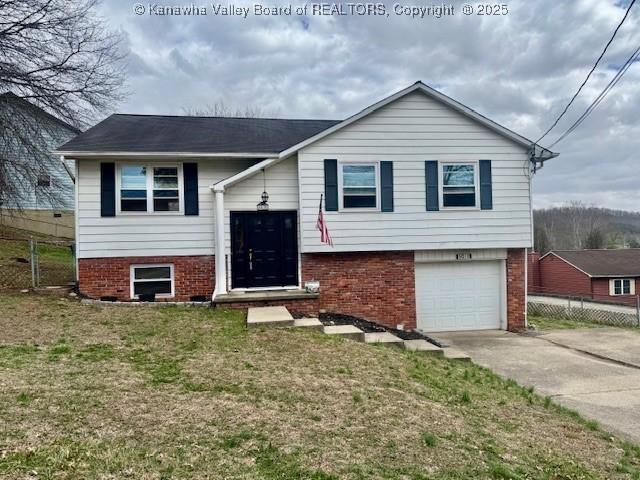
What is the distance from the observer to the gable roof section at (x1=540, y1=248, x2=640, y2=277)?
32.7 meters

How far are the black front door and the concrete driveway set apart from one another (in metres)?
4.34

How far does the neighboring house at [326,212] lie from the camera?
1072 centimetres

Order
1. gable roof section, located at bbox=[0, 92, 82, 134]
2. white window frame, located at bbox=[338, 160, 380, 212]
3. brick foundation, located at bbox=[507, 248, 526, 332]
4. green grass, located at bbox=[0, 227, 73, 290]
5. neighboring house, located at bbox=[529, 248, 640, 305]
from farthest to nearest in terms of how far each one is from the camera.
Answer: neighboring house, located at bbox=[529, 248, 640, 305]
gable roof section, located at bbox=[0, 92, 82, 134]
green grass, located at bbox=[0, 227, 73, 290]
brick foundation, located at bbox=[507, 248, 526, 332]
white window frame, located at bbox=[338, 160, 380, 212]

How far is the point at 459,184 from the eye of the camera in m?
11.7

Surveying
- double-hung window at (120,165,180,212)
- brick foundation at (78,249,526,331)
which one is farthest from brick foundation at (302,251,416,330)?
double-hung window at (120,165,180,212)

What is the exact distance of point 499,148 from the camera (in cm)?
1181

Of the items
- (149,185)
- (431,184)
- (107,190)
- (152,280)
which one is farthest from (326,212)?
(107,190)

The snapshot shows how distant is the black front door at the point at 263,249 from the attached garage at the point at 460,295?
3404mm

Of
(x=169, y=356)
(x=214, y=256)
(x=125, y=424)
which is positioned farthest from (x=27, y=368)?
(x=214, y=256)

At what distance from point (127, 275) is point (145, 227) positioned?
1.22 meters

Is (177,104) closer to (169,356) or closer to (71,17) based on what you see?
(71,17)

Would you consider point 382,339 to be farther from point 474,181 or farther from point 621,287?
point 621,287

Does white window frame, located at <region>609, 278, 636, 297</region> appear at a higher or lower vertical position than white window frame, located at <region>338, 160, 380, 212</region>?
lower

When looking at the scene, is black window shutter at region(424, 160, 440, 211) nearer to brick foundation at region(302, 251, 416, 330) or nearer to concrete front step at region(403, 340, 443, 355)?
brick foundation at region(302, 251, 416, 330)
